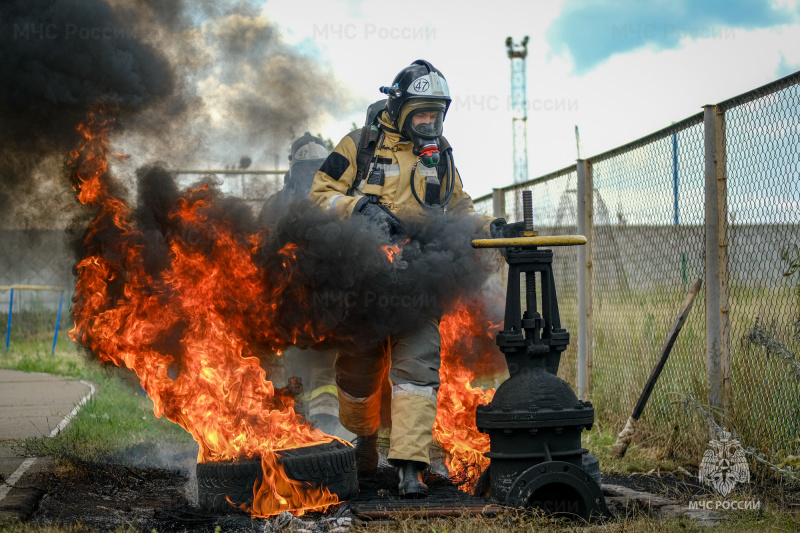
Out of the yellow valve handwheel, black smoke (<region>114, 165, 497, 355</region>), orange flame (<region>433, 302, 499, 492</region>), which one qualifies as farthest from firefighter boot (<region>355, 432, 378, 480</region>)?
the yellow valve handwheel

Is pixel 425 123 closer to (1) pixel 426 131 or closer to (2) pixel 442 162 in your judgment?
(1) pixel 426 131

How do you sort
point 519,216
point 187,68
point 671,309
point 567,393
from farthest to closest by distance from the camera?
1. point 519,216
2. point 671,309
3. point 187,68
4. point 567,393

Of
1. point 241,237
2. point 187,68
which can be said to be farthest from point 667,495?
point 187,68

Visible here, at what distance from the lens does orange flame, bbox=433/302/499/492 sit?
5.90m

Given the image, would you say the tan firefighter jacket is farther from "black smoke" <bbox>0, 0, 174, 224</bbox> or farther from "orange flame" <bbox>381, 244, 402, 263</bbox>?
"black smoke" <bbox>0, 0, 174, 224</bbox>

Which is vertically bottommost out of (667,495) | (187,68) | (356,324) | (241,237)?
(667,495)

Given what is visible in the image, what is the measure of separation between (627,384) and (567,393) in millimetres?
A: 3022

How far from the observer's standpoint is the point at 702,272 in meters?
6.10

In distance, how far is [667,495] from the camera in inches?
204

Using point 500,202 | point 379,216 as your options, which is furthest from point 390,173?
point 500,202

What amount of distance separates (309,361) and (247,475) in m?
2.84

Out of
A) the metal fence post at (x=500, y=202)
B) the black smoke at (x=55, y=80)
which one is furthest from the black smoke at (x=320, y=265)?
the metal fence post at (x=500, y=202)

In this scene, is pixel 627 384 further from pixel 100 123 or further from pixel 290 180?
pixel 100 123

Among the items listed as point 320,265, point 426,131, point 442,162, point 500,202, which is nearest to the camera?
point 320,265
